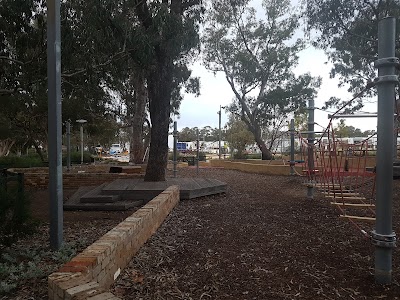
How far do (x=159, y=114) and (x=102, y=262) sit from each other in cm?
645

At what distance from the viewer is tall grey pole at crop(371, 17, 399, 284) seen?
→ 296cm

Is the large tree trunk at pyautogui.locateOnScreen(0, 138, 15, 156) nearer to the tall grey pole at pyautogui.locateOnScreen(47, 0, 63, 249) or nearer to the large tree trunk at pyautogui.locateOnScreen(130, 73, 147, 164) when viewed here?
the large tree trunk at pyautogui.locateOnScreen(130, 73, 147, 164)

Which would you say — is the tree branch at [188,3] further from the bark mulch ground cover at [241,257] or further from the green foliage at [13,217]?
the green foliage at [13,217]

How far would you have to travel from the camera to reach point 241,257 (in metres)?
3.76

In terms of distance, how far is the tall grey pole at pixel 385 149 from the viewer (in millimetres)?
2963

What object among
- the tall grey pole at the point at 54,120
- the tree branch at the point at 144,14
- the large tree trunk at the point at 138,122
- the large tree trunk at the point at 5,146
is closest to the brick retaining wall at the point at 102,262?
the tall grey pole at the point at 54,120

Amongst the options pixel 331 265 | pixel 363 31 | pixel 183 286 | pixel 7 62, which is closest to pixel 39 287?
pixel 183 286

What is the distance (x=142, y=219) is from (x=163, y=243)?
1.46 feet

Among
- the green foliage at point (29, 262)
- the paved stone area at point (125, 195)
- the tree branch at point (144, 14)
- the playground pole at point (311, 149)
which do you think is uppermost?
the tree branch at point (144, 14)

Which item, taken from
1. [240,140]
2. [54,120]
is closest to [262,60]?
[240,140]

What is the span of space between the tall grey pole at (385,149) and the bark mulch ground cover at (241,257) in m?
0.24

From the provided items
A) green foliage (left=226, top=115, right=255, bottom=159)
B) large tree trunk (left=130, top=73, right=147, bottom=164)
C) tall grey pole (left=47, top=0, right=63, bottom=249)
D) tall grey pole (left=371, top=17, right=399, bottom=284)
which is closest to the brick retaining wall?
tall grey pole (left=47, top=0, right=63, bottom=249)

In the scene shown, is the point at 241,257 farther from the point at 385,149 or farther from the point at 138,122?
the point at 138,122

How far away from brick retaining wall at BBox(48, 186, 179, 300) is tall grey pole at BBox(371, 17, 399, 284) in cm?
220
